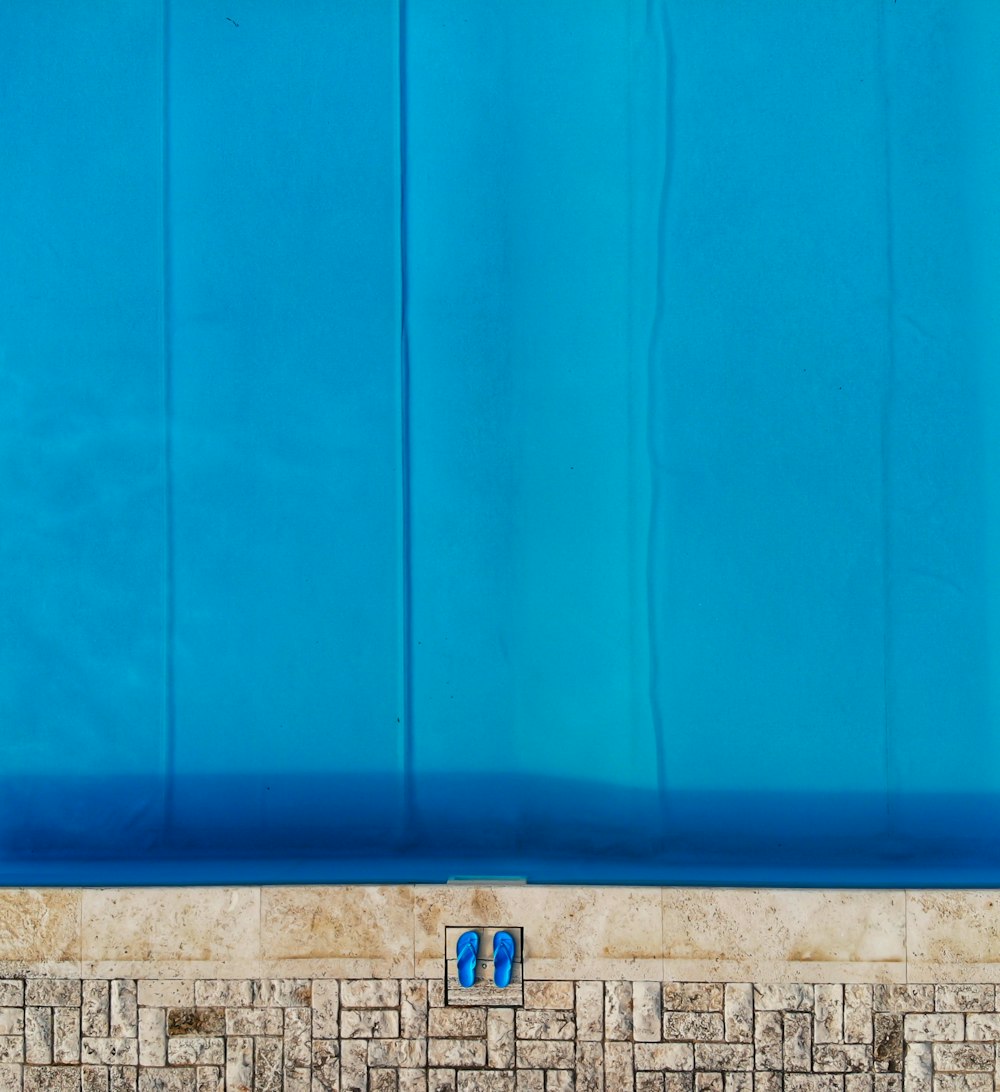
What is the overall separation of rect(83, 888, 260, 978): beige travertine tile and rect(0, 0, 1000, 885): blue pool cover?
0.27m

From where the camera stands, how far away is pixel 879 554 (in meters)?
3.24

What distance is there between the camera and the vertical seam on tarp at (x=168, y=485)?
3320mm

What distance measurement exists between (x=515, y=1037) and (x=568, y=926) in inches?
20.4

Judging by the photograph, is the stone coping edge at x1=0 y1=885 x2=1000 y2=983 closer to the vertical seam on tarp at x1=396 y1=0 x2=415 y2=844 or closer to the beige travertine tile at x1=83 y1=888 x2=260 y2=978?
the beige travertine tile at x1=83 y1=888 x2=260 y2=978

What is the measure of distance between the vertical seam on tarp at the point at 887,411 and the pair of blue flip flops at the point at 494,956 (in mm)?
1804

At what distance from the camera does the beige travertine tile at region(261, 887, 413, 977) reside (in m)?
2.94

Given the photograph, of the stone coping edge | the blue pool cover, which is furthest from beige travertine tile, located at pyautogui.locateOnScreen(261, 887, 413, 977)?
the blue pool cover

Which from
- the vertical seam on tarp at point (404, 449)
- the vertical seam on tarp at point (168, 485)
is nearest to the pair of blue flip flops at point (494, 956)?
the vertical seam on tarp at point (404, 449)

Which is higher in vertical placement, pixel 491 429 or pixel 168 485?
pixel 491 429

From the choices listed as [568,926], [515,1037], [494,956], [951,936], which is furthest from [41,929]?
[951,936]

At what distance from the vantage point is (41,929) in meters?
2.97

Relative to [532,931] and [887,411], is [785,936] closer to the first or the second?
[532,931]

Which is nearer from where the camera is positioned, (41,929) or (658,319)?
(41,929)

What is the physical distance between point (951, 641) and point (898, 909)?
3.88 ft
